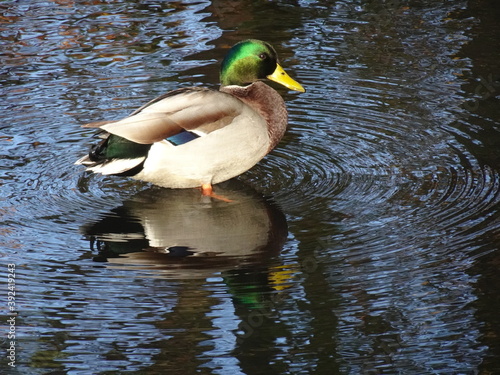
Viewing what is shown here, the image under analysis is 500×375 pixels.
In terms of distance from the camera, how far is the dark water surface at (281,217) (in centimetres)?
433

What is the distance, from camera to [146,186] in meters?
6.53

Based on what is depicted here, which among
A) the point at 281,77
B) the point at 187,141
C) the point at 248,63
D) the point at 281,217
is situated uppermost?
the point at 248,63

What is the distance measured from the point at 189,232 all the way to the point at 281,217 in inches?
24.0

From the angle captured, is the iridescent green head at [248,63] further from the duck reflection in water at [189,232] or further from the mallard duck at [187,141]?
the duck reflection in water at [189,232]

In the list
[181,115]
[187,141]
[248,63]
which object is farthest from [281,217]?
[248,63]

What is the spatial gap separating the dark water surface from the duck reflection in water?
0.06 ft

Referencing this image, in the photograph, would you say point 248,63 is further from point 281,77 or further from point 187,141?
A: point 187,141

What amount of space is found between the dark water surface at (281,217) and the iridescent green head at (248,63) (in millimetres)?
666

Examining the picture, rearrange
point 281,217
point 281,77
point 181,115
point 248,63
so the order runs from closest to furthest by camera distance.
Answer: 1. point 281,217
2. point 181,115
3. point 248,63
4. point 281,77

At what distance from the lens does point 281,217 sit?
18.9 ft

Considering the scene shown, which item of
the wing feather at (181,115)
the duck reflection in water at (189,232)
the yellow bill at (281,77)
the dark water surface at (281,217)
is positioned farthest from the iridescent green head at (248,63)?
the duck reflection in water at (189,232)

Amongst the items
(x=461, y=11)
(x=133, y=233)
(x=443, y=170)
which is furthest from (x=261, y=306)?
(x=461, y=11)

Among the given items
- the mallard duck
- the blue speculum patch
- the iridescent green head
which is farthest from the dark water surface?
the iridescent green head

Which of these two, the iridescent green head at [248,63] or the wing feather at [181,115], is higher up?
the iridescent green head at [248,63]
